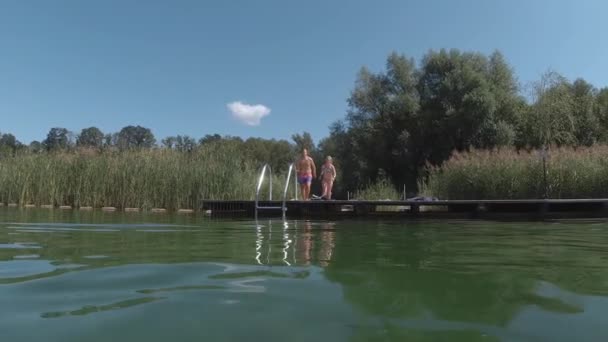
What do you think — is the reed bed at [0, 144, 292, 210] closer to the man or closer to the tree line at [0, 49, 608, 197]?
the man

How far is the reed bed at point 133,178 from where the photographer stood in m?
15.2

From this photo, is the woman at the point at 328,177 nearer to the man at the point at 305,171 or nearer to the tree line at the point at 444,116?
the man at the point at 305,171

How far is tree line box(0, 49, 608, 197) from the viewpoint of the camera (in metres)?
29.7

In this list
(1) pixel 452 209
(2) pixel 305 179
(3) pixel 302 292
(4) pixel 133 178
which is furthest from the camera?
(4) pixel 133 178

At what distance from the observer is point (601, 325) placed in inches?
93.8

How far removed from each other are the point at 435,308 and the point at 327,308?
0.57m

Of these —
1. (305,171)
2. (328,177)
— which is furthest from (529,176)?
(305,171)

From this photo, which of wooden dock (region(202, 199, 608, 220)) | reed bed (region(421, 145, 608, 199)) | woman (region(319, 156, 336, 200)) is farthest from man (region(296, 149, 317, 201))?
reed bed (region(421, 145, 608, 199))

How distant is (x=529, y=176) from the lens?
531 inches

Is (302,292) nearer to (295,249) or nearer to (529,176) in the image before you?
(295,249)

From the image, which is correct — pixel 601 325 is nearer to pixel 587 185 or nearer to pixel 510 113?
pixel 587 185

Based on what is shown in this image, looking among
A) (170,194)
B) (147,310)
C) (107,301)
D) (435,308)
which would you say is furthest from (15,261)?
(170,194)

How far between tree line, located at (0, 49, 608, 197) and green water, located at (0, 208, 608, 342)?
22.9 meters

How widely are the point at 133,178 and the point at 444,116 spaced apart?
22.8m
